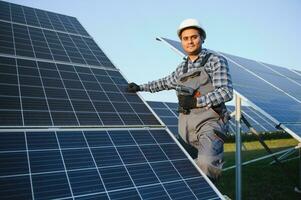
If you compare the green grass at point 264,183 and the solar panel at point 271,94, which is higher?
the solar panel at point 271,94

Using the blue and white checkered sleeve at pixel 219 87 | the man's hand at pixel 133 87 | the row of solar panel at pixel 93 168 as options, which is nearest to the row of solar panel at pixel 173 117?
the man's hand at pixel 133 87

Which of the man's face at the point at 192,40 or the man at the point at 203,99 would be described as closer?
the man at the point at 203,99

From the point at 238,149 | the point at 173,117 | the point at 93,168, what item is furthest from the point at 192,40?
the point at 173,117

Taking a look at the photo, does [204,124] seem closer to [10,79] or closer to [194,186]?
[194,186]

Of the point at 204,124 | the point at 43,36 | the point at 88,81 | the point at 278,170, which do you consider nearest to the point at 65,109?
the point at 88,81

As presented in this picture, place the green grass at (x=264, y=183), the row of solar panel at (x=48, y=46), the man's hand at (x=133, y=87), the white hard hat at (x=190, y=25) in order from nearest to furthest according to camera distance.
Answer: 1. the white hard hat at (x=190, y=25)
2. the man's hand at (x=133, y=87)
3. the row of solar panel at (x=48, y=46)
4. the green grass at (x=264, y=183)

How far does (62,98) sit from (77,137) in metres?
1.19

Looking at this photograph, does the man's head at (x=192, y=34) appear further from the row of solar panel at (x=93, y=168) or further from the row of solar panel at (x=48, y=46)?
the row of solar panel at (x=48, y=46)

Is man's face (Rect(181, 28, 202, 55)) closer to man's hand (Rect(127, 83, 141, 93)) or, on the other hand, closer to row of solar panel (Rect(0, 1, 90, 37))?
man's hand (Rect(127, 83, 141, 93))

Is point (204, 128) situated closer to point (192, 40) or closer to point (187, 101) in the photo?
point (187, 101)

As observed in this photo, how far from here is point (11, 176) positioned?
3.83 meters

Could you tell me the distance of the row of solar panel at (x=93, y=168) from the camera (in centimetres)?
390

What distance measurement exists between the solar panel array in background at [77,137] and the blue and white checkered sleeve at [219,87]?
3.38 feet

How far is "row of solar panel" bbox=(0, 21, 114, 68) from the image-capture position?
288 inches
